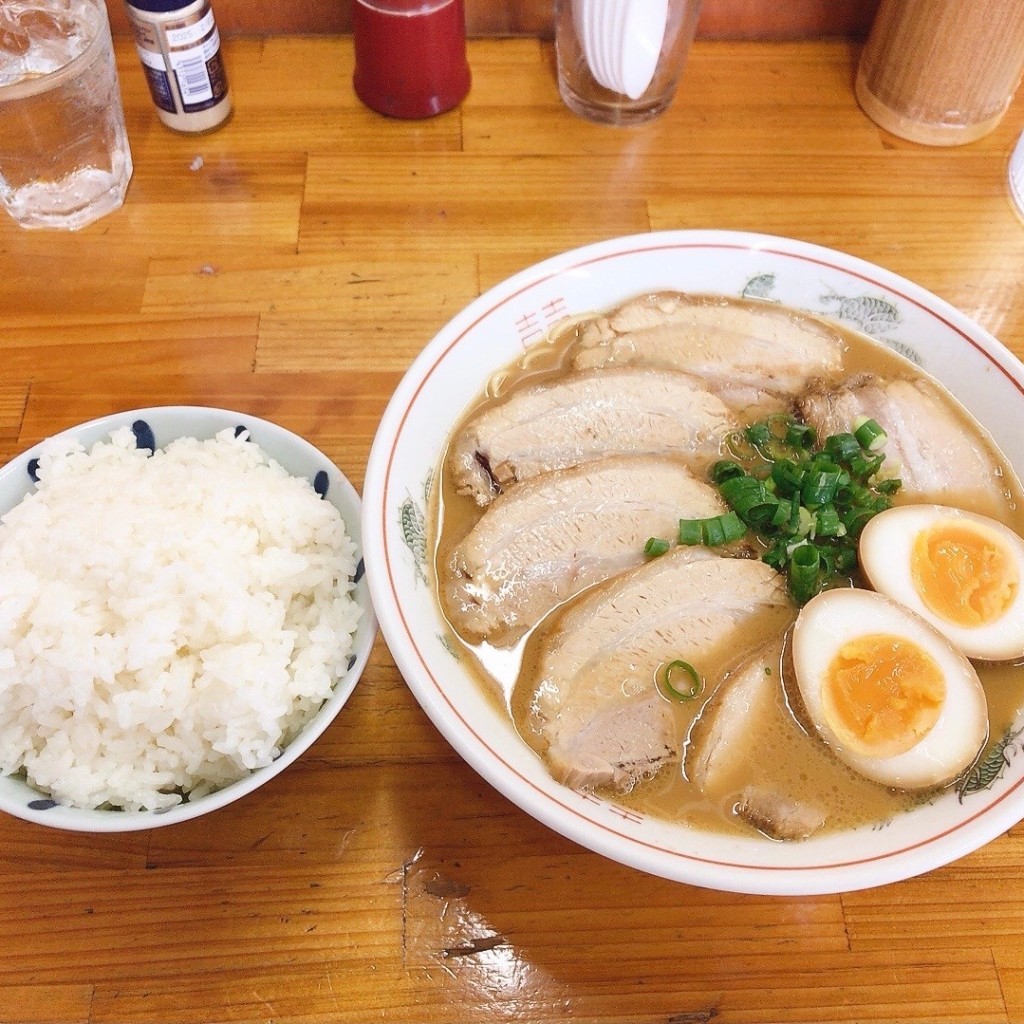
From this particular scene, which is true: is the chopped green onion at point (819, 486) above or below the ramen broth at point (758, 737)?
above

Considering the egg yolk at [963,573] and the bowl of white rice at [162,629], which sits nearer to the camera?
the bowl of white rice at [162,629]

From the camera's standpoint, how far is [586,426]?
1647mm

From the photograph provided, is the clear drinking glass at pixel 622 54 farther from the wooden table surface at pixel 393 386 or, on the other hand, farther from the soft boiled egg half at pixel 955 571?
the soft boiled egg half at pixel 955 571

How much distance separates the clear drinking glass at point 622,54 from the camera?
2115 mm

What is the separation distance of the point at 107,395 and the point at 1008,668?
1820mm

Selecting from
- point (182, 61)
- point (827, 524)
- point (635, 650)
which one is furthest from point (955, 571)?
point (182, 61)

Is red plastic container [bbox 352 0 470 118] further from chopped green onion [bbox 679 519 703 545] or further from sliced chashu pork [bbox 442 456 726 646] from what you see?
chopped green onion [bbox 679 519 703 545]

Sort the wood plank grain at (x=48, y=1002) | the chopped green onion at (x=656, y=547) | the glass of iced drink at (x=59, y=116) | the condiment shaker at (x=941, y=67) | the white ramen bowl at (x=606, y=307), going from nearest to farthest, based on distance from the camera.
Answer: the white ramen bowl at (x=606, y=307) → the wood plank grain at (x=48, y=1002) → the chopped green onion at (x=656, y=547) → the glass of iced drink at (x=59, y=116) → the condiment shaker at (x=941, y=67)

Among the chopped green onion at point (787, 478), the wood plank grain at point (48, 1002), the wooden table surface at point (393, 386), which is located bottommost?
the wood plank grain at point (48, 1002)

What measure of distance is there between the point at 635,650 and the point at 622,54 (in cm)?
156

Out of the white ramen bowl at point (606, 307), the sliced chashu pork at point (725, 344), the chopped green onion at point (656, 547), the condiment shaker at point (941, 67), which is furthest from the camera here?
the condiment shaker at point (941, 67)

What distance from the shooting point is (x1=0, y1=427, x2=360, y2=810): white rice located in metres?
1.30

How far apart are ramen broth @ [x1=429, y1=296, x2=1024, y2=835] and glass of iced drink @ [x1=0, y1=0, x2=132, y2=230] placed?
1271mm

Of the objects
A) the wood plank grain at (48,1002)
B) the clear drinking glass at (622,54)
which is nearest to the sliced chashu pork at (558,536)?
the wood plank grain at (48,1002)
